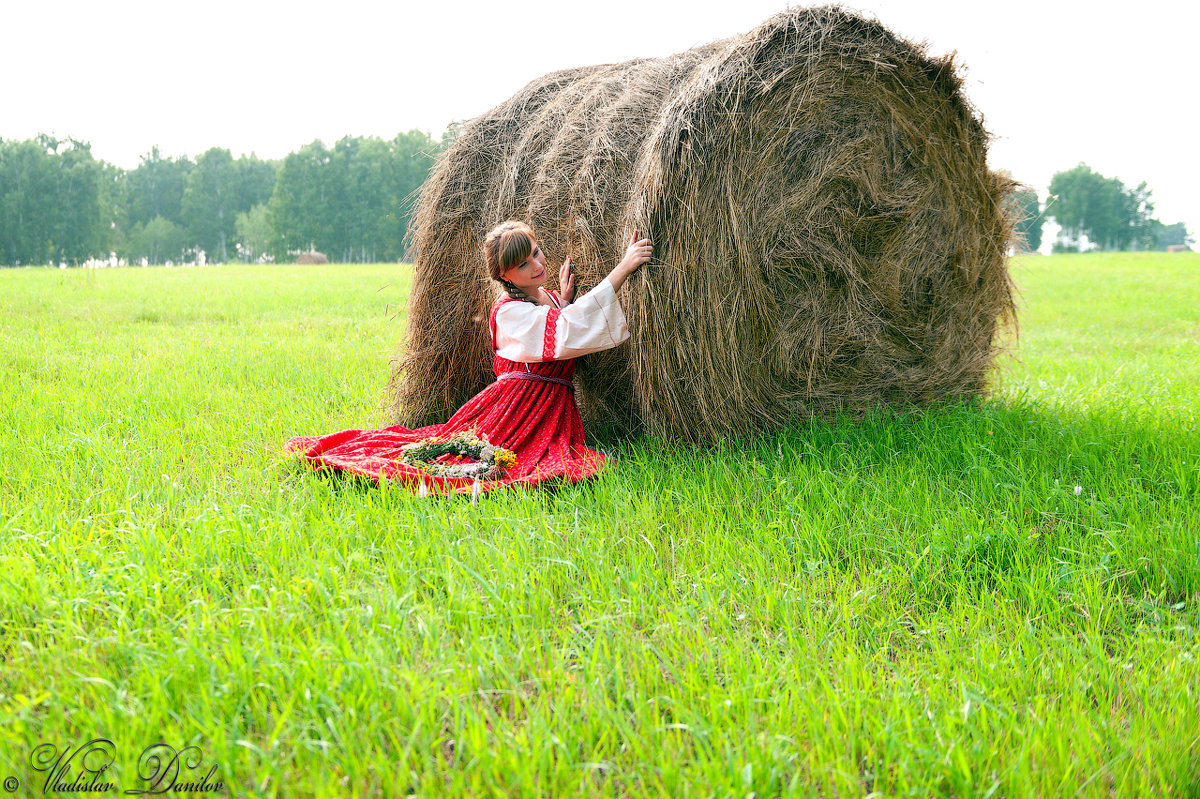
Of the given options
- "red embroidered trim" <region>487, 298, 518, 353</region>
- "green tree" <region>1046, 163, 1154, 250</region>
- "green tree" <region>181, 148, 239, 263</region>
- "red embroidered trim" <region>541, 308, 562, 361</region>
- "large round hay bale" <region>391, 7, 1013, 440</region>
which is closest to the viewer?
"large round hay bale" <region>391, 7, 1013, 440</region>

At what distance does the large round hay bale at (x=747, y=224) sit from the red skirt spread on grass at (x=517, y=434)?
1.08ft

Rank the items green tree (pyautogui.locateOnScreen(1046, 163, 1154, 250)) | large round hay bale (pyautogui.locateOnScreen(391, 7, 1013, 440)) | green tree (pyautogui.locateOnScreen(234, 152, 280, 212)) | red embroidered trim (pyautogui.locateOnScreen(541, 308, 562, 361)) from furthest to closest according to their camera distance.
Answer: green tree (pyautogui.locateOnScreen(1046, 163, 1154, 250)) → green tree (pyautogui.locateOnScreen(234, 152, 280, 212)) → red embroidered trim (pyautogui.locateOnScreen(541, 308, 562, 361)) → large round hay bale (pyautogui.locateOnScreen(391, 7, 1013, 440))

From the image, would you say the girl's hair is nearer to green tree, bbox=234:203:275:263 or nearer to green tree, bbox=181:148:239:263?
green tree, bbox=234:203:275:263

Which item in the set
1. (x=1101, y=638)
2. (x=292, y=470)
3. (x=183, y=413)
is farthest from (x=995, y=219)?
(x=183, y=413)

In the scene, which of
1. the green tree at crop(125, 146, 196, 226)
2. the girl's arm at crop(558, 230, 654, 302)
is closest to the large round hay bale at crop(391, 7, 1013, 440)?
the girl's arm at crop(558, 230, 654, 302)

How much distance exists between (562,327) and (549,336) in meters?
0.12

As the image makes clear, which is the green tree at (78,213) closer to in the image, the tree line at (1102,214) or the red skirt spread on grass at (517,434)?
the red skirt spread on grass at (517,434)

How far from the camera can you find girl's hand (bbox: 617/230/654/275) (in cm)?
370

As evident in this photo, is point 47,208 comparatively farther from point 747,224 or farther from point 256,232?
point 747,224

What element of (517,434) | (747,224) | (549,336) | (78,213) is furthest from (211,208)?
(747,224)

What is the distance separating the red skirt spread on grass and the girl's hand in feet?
2.48

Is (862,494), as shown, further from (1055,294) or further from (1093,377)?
(1055,294)

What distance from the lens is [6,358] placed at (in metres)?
6.60

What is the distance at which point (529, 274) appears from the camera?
405cm
